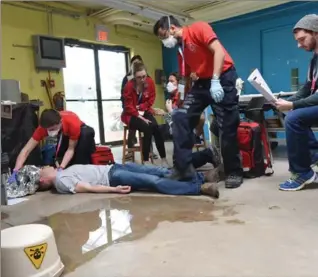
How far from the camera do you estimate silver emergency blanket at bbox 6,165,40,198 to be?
247cm

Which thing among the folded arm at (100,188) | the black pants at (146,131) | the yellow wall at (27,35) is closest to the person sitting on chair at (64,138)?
the folded arm at (100,188)

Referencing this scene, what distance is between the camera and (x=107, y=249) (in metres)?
1.42

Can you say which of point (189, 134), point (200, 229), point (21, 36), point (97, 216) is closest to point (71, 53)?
point (21, 36)

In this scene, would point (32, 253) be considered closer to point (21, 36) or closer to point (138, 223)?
point (138, 223)

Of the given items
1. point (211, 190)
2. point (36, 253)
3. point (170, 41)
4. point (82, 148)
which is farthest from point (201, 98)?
point (36, 253)

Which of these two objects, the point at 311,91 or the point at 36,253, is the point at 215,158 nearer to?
the point at 311,91

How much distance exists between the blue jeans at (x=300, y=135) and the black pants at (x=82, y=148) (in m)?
1.61

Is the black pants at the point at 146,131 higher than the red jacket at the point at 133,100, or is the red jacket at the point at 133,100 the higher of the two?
the red jacket at the point at 133,100

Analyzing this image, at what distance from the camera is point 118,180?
95.1 inches

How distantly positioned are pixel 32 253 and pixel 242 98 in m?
3.02

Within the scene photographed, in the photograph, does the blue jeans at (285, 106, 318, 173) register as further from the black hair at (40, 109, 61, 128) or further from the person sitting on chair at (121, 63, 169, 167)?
the black hair at (40, 109, 61, 128)

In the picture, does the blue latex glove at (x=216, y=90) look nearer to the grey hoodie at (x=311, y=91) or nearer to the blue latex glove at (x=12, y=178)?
the grey hoodie at (x=311, y=91)

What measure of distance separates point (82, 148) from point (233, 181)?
4.25 feet

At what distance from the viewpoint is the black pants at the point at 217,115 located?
244cm
